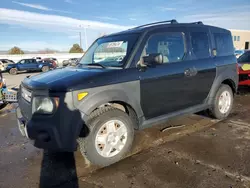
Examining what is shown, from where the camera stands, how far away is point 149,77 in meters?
3.34

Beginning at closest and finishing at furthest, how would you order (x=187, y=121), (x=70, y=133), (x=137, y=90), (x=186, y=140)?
(x=70, y=133) → (x=137, y=90) → (x=186, y=140) → (x=187, y=121)

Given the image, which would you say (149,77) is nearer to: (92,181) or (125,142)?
(125,142)

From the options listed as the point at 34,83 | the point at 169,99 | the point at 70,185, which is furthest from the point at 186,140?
the point at 34,83

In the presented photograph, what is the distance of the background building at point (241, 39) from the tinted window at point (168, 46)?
51.5 metres

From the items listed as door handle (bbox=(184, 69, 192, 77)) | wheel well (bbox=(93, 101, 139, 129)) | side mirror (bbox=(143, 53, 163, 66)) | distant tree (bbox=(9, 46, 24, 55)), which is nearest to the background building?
door handle (bbox=(184, 69, 192, 77))

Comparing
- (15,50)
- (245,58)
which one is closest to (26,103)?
(245,58)

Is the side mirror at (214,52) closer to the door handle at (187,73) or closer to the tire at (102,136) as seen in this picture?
the door handle at (187,73)

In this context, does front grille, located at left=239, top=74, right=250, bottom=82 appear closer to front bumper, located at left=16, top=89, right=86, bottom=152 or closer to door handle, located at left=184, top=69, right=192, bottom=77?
door handle, located at left=184, top=69, right=192, bottom=77

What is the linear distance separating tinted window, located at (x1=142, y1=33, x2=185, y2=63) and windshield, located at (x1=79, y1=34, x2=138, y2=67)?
313 millimetres

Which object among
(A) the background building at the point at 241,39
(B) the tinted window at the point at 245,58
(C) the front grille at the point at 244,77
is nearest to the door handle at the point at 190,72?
(C) the front grille at the point at 244,77

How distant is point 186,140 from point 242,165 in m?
1.07

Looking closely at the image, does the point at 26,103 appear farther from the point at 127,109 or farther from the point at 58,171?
the point at 127,109

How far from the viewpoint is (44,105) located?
2.70 m

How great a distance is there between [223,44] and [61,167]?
414 centimetres
